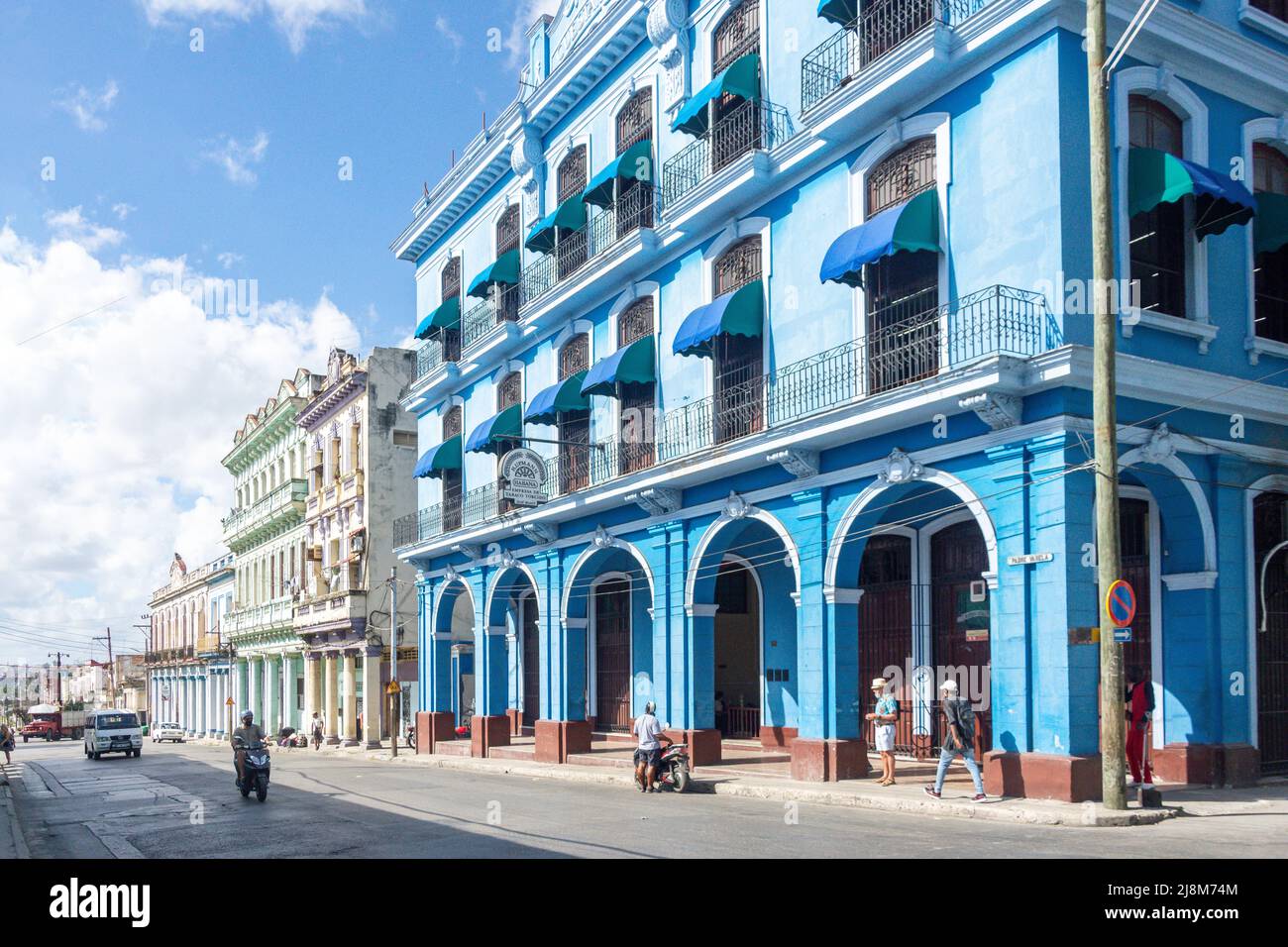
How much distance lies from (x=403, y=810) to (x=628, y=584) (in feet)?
43.0

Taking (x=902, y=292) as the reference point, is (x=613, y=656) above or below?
below

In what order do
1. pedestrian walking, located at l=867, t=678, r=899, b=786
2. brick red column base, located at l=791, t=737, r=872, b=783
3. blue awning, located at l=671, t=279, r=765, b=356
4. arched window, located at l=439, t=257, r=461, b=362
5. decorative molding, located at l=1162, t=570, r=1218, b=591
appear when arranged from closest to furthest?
decorative molding, located at l=1162, t=570, r=1218, b=591, pedestrian walking, located at l=867, t=678, r=899, b=786, brick red column base, located at l=791, t=737, r=872, b=783, blue awning, located at l=671, t=279, r=765, b=356, arched window, located at l=439, t=257, r=461, b=362

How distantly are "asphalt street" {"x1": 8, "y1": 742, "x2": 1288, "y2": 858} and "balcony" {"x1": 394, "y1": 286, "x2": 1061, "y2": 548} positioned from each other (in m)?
5.66

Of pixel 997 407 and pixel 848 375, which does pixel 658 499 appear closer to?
pixel 848 375

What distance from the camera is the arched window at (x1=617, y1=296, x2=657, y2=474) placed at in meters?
23.8

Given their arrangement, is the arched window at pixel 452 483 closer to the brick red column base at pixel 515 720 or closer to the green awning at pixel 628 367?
the brick red column base at pixel 515 720

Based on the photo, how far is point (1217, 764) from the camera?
15812mm

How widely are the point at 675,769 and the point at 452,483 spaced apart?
16.0 m

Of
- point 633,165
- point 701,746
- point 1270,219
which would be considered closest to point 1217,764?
point 1270,219

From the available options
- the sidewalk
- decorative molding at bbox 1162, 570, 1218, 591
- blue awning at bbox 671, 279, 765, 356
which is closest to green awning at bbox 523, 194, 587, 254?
blue awning at bbox 671, 279, 765, 356

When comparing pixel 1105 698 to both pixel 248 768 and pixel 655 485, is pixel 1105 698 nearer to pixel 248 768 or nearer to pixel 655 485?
pixel 655 485

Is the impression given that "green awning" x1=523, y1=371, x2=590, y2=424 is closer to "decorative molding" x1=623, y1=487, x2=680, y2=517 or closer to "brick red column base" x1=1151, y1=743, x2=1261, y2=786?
"decorative molding" x1=623, y1=487, x2=680, y2=517

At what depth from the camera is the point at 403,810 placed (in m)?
16.5

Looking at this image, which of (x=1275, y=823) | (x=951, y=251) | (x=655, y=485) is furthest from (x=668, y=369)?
(x=1275, y=823)
